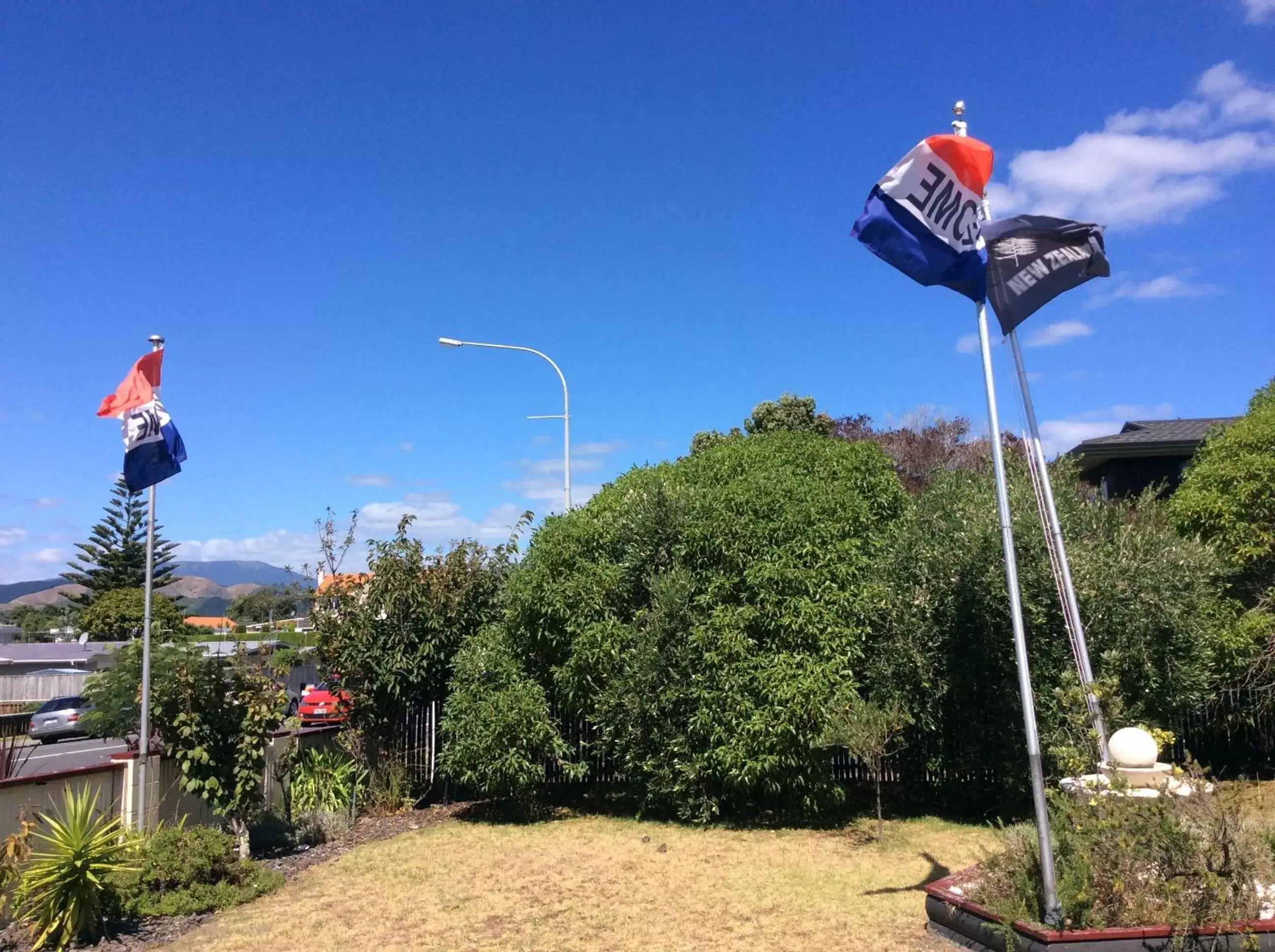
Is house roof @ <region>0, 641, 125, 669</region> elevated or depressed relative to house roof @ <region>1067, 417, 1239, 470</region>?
depressed

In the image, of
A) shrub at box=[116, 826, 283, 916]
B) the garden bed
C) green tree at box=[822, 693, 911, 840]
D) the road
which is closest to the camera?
the garden bed

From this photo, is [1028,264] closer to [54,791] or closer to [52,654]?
[54,791]

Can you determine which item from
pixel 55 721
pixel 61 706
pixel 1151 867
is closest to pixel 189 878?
pixel 1151 867

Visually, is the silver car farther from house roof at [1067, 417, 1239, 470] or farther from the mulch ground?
house roof at [1067, 417, 1239, 470]

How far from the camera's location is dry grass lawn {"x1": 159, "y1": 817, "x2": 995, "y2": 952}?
23.2 feet

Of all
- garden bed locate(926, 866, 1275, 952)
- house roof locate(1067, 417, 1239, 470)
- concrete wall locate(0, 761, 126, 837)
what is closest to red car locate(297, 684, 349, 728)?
concrete wall locate(0, 761, 126, 837)

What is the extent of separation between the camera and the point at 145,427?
32.0 ft

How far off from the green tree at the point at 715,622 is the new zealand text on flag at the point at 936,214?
4.57 meters

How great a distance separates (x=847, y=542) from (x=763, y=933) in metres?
5.11

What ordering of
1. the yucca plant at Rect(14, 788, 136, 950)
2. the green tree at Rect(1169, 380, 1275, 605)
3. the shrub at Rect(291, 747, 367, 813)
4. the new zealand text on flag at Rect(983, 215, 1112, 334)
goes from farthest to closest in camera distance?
1. the green tree at Rect(1169, 380, 1275, 605)
2. the shrub at Rect(291, 747, 367, 813)
3. the new zealand text on flag at Rect(983, 215, 1112, 334)
4. the yucca plant at Rect(14, 788, 136, 950)

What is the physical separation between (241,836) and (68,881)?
2.52 m

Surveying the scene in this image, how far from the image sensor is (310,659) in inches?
497

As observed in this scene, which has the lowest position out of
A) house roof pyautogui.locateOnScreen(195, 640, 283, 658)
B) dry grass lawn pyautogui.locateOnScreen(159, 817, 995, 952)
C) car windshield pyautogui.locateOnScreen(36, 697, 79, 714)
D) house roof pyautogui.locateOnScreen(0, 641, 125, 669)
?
dry grass lawn pyautogui.locateOnScreen(159, 817, 995, 952)

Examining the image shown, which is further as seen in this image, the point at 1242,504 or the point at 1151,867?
the point at 1242,504
